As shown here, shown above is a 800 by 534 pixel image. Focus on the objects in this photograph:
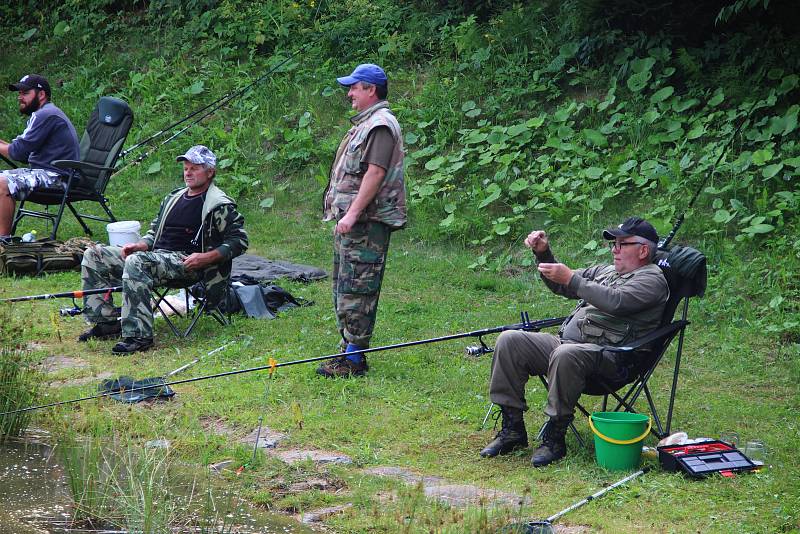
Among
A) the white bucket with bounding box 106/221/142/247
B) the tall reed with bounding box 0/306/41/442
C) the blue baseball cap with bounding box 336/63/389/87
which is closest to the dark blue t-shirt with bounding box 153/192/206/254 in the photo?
the white bucket with bounding box 106/221/142/247

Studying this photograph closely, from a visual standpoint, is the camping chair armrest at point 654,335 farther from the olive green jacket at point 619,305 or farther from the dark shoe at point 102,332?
the dark shoe at point 102,332

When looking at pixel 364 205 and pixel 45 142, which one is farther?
pixel 45 142

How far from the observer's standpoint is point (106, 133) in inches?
372

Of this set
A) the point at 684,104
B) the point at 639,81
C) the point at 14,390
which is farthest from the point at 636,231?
the point at 639,81

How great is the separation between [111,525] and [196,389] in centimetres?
170

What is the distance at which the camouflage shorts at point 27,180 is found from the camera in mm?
8672

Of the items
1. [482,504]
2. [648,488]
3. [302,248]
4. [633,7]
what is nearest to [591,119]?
[633,7]

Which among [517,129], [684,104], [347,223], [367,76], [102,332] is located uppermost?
[367,76]

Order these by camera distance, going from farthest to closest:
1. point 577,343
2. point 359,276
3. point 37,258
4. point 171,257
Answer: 1. point 37,258
2. point 171,257
3. point 359,276
4. point 577,343

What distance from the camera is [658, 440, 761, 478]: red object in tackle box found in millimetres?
4211

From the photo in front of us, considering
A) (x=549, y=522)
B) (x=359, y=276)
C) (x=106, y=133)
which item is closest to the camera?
(x=549, y=522)

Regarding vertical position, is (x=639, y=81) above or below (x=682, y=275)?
below

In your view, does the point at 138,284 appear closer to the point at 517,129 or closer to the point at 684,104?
the point at 517,129

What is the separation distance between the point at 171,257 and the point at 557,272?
2778 mm
